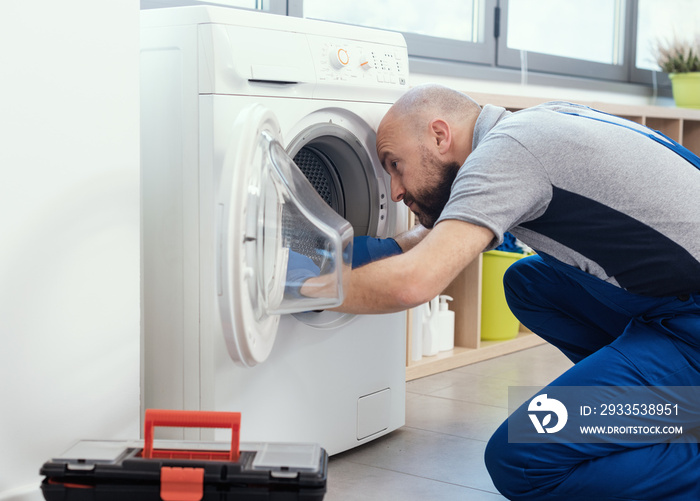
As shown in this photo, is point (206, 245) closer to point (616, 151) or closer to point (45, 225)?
point (45, 225)

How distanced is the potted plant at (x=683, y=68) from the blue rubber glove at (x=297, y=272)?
3.42 metres

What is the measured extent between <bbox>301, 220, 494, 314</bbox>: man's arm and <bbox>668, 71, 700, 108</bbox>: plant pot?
315 centimetres

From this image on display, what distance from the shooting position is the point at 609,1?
4539 mm

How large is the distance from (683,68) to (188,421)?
369cm

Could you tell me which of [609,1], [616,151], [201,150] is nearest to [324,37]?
[201,150]

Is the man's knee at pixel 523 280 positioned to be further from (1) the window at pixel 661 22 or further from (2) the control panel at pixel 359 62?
(1) the window at pixel 661 22

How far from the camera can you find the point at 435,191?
1814 millimetres

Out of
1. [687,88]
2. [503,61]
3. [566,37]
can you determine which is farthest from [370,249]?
[687,88]

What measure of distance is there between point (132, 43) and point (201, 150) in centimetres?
23

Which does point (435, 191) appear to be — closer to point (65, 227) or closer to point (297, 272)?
point (297, 272)

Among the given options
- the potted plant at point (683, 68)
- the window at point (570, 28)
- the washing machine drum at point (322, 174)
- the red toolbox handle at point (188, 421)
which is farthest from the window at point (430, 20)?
the red toolbox handle at point (188, 421)

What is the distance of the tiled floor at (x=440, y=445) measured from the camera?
1.77 metres

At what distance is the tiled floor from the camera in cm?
177

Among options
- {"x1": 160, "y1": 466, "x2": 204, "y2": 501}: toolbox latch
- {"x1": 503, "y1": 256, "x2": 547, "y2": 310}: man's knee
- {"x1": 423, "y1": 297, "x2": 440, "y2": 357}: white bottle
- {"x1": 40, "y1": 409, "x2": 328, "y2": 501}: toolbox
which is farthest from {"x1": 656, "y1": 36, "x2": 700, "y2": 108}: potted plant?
{"x1": 160, "y1": 466, "x2": 204, "y2": 501}: toolbox latch
